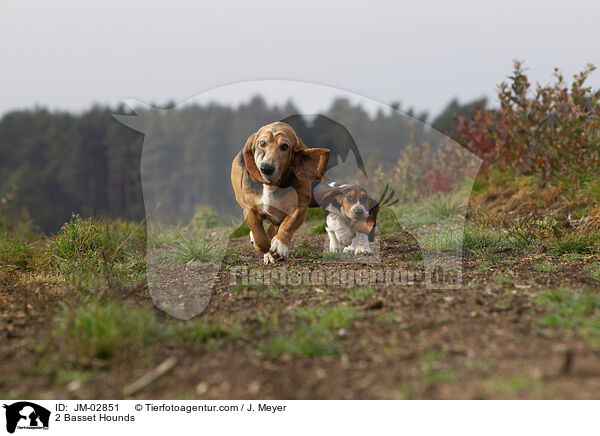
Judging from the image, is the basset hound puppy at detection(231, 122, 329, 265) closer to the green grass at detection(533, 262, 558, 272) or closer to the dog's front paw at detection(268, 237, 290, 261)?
the dog's front paw at detection(268, 237, 290, 261)

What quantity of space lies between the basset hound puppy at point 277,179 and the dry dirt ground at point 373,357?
106cm

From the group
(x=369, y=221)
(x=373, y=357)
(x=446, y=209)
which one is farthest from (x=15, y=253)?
(x=446, y=209)

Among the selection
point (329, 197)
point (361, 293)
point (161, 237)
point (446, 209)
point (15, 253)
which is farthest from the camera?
point (446, 209)

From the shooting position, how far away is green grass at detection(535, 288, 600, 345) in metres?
3.01

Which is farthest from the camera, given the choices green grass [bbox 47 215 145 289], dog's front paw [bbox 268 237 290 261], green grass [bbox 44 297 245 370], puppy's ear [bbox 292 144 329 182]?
green grass [bbox 47 215 145 289]

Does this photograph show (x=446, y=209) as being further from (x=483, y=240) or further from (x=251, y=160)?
(x=251, y=160)

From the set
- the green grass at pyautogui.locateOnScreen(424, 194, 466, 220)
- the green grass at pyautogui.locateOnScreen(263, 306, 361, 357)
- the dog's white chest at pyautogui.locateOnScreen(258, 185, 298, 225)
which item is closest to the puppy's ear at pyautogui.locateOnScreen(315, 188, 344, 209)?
the dog's white chest at pyautogui.locateOnScreen(258, 185, 298, 225)

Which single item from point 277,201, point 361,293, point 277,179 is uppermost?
point 277,179

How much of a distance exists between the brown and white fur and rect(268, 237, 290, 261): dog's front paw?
937 millimetres

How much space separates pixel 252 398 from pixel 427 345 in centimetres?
106

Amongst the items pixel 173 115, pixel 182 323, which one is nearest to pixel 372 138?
pixel 173 115

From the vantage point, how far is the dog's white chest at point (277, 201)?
5.01m

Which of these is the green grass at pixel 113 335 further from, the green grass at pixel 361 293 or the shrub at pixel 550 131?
the shrub at pixel 550 131
